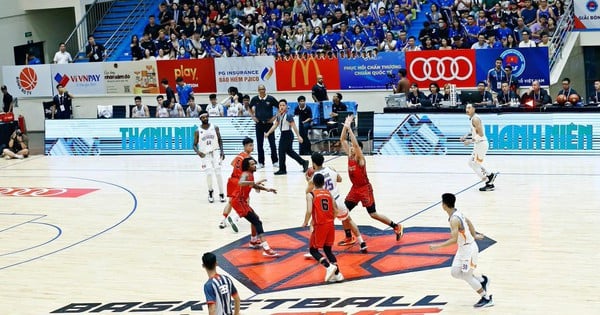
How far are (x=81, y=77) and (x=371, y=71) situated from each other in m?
11.0

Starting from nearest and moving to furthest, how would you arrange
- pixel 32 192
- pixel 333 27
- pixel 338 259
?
1. pixel 338 259
2. pixel 32 192
3. pixel 333 27

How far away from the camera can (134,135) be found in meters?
29.7

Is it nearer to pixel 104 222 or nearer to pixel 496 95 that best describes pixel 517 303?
pixel 104 222

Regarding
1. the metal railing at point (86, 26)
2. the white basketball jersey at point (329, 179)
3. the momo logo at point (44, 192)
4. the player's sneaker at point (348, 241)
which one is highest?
the metal railing at point (86, 26)

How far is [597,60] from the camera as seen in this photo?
3231 cm

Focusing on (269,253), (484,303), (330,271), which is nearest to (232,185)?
(269,253)

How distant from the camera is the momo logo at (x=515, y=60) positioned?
95.6 feet

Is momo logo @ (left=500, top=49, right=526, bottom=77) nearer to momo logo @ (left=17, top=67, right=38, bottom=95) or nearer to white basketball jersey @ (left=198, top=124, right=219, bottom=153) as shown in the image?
white basketball jersey @ (left=198, top=124, right=219, bottom=153)

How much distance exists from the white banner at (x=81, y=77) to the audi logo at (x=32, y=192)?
35.3 ft

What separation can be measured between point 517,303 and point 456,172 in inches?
400

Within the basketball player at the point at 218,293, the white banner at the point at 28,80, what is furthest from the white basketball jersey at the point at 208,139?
the white banner at the point at 28,80

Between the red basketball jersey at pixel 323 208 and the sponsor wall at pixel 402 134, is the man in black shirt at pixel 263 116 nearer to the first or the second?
the sponsor wall at pixel 402 134

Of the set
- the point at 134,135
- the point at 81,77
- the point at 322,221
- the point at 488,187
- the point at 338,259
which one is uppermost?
the point at 81,77

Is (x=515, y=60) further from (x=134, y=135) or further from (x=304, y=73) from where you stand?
(x=134, y=135)
